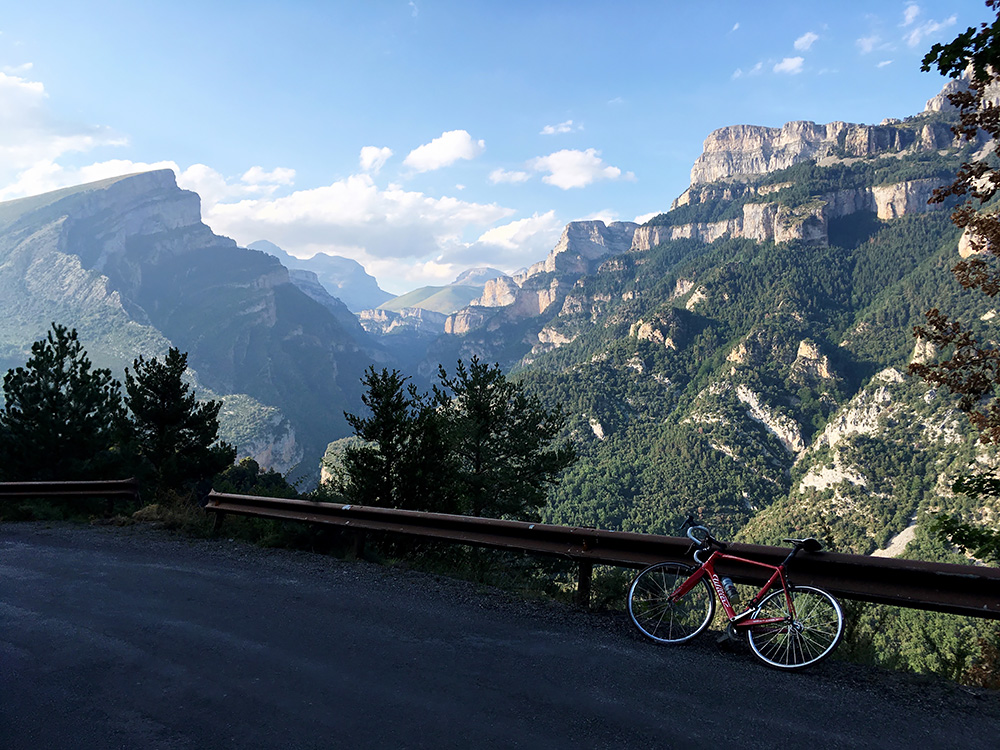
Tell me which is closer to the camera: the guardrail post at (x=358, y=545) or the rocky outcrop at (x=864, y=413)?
the guardrail post at (x=358, y=545)

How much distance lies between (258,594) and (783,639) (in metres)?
5.25

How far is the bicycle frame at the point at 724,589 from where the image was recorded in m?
4.80

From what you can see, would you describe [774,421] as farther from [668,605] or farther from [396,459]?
[668,605]

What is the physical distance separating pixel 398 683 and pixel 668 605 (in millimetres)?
2598

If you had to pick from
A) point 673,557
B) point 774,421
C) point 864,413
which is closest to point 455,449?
point 673,557

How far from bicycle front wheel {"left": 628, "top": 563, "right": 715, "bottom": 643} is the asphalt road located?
16cm

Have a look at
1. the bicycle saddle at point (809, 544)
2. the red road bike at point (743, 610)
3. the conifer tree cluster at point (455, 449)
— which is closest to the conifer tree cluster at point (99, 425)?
the conifer tree cluster at point (455, 449)

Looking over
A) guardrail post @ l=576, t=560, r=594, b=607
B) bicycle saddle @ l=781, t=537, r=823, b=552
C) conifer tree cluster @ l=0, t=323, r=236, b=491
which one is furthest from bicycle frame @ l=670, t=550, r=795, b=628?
conifer tree cluster @ l=0, t=323, r=236, b=491

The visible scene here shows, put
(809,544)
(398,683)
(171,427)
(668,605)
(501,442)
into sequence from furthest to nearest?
(501,442)
(171,427)
(668,605)
(809,544)
(398,683)

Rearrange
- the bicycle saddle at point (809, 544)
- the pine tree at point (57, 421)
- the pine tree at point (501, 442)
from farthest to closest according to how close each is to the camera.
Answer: the pine tree at point (501, 442) → the pine tree at point (57, 421) → the bicycle saddle at point (809, 544)

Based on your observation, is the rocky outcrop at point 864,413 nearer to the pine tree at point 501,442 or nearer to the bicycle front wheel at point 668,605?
the pine tree at point 501,442

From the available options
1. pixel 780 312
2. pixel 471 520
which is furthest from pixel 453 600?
pixel 780 312

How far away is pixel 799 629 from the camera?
4711 millimetres

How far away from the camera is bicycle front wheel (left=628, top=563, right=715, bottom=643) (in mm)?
5277
